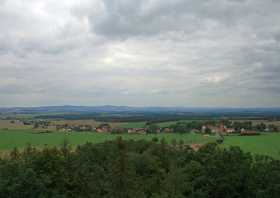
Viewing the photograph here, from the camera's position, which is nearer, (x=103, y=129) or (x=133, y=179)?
(x=133, y=179)

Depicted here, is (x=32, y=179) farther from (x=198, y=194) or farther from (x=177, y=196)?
(x=198, y=194)

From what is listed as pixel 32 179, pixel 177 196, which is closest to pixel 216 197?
pixel 177 196

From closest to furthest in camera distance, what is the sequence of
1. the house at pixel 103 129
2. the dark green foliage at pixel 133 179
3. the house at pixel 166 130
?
the dark green foliage at pixel 133 179
the house at pixel 166 130
the house at pixel 103 129

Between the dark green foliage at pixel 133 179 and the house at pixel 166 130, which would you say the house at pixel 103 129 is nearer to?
the house at pixel 166 130

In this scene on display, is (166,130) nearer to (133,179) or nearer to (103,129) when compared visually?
(103,129)

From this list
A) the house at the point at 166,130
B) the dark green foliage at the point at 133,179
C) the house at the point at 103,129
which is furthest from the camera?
the house at the point at 103,129

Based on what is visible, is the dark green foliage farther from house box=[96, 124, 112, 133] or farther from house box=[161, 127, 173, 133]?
house box=[96, 124, 112, 133]

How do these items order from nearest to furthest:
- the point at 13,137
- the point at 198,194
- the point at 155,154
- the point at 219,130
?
1. the point at 198,194
2. the point at 155,154
3. the point at 13,137
4. the point at 219,130

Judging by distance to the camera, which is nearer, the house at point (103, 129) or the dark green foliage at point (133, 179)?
the dark green foliage at point (133, 179)

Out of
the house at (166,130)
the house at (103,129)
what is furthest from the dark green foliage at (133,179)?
the house at (103,129)

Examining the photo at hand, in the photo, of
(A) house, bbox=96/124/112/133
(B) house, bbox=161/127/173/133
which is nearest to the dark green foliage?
(B) house, bbox=161/127/173/133

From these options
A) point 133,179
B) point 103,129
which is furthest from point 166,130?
point 133,179
